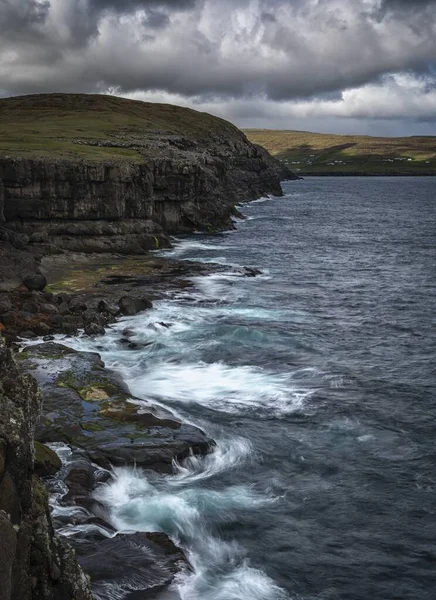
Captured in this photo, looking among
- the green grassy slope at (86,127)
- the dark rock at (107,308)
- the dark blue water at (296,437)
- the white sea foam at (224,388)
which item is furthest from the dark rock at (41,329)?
the green grassy slope at (86,127)

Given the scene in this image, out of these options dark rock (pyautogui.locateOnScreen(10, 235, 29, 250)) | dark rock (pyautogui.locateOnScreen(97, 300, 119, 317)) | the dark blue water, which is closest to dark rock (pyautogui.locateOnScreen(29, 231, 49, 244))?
dark rock (pyautogui.locateOnScreen(10, 235, 29, 250))

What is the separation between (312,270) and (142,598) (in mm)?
57364

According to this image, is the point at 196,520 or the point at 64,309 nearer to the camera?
the point at 196,520

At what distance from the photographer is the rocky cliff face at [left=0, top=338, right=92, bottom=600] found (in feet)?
33.0

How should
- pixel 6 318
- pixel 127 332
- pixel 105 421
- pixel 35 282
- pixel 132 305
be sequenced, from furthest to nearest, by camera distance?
pixel 35 282 < pixel 132 305 < pixel 127 332 < pixel 6 318 < pixel 105 421

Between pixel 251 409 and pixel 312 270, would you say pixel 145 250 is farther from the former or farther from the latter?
pixel 251 409

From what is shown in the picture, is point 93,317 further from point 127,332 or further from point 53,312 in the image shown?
point 127,332

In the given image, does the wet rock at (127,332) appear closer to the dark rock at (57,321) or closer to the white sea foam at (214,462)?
the dark rock at (57,321)

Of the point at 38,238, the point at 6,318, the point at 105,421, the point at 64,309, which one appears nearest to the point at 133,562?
the point at 105,421

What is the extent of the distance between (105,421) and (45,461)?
535 centimetres

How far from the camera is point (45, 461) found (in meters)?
21.6

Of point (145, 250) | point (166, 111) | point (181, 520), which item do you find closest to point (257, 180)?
point (166, 111)

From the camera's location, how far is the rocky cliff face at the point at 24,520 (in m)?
10.0

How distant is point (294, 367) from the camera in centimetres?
3662
